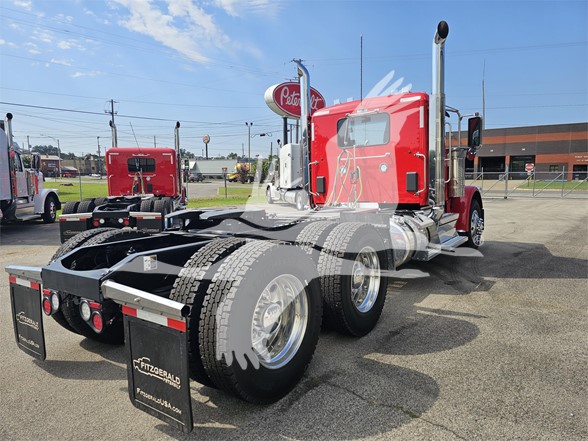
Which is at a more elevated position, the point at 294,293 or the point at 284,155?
the point at 284,155

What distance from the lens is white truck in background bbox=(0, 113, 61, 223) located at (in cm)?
1220

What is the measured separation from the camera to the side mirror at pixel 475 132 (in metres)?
7.01

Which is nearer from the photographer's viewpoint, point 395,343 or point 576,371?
point 576,371

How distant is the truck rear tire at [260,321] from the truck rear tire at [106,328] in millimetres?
1257

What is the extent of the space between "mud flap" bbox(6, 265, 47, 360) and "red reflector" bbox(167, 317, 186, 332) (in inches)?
50.0

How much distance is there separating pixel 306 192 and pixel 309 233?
343 centimetres

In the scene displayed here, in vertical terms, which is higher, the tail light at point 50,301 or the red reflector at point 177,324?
the red reflector at point 177,324

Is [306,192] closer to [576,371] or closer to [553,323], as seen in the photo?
[553,323]

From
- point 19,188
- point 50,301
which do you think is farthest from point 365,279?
point 19,188

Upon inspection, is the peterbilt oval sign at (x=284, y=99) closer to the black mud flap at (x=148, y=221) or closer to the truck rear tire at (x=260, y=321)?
the black mud flap at (x=148, y=221)

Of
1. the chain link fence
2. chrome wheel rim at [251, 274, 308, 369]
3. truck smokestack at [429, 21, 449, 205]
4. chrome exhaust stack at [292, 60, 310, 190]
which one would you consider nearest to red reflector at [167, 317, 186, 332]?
chrome wheel rim at [251, 274, 308, 369]

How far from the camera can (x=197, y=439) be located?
8.16 ft

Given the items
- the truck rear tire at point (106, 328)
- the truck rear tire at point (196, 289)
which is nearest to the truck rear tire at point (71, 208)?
the truck rear tire at point (106, 328)

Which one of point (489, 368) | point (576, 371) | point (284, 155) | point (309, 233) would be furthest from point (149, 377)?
point (284, 155)
